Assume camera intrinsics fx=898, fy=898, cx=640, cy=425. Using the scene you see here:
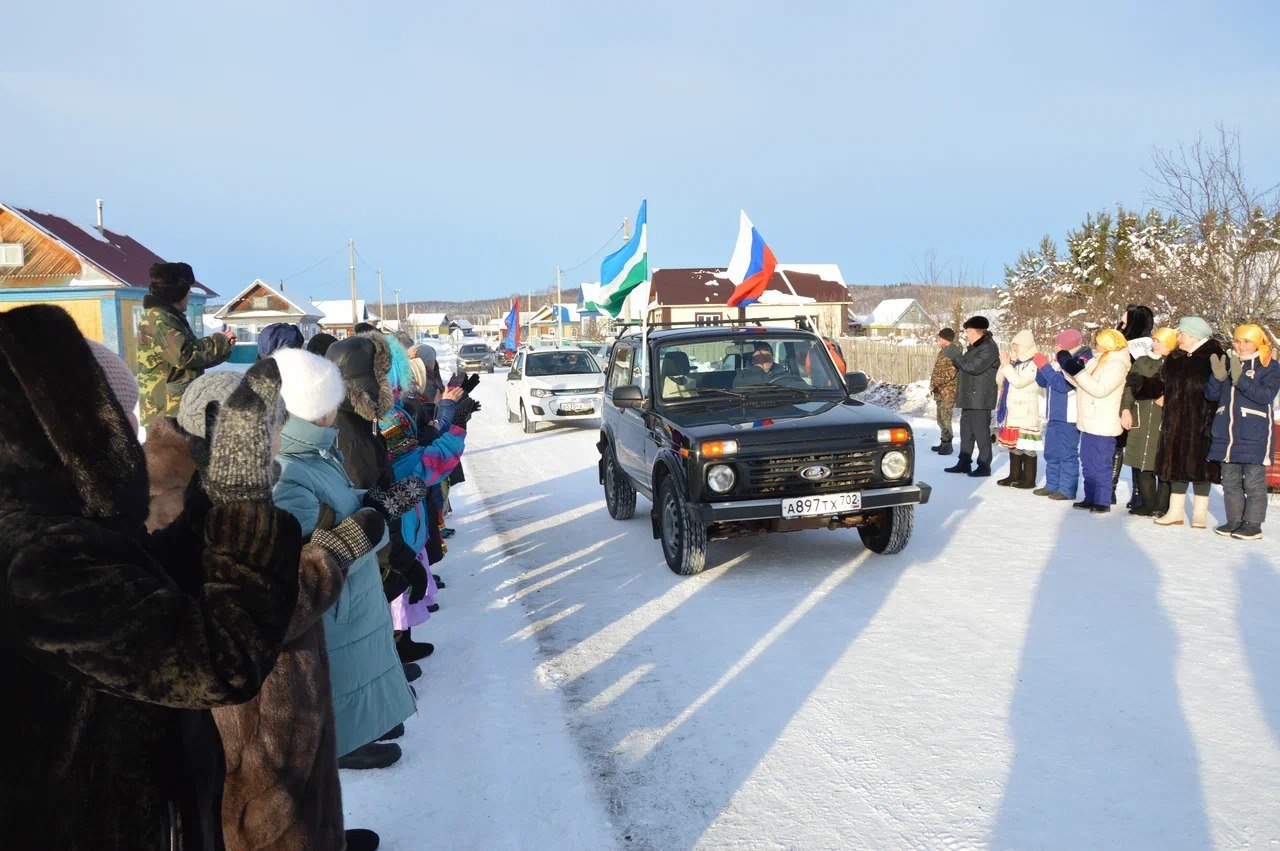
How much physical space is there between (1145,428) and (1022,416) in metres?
1.92

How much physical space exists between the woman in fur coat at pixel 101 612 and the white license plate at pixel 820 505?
16.9 feet

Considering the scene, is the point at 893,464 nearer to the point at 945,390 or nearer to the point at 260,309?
the point at 945,390

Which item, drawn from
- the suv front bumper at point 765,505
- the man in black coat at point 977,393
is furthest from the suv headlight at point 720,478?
the man in black coat at point 977,393

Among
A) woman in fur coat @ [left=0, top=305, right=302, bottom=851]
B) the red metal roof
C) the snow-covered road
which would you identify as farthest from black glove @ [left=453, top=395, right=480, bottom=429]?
the red metal roof

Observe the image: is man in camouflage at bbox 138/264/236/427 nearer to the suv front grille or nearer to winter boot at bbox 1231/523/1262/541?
the suv front grille

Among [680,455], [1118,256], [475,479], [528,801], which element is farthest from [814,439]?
[1118,256]

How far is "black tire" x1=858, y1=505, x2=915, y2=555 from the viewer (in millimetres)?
7215

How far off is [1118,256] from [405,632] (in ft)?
99.3

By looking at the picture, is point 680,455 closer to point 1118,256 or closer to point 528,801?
point 528,801

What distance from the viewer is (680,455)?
22.7ft

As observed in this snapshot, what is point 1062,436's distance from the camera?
970cm

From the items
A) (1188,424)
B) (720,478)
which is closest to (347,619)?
(720,478)

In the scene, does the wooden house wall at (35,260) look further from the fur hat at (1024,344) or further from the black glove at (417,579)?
the black glove at (417,579)

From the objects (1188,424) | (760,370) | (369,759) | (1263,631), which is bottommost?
(369,759)
